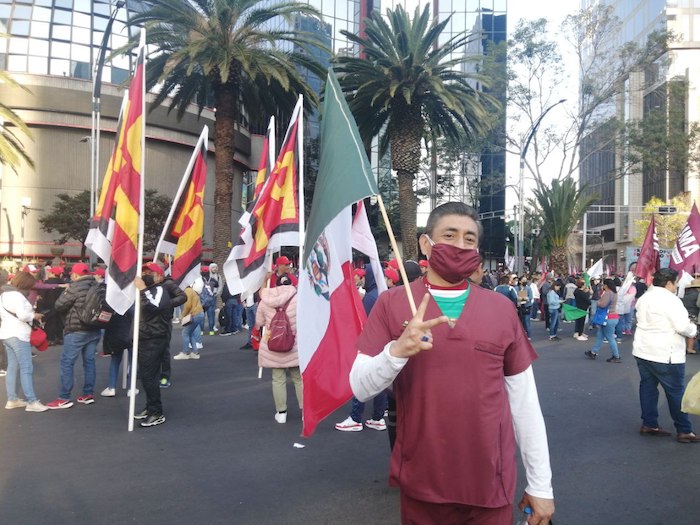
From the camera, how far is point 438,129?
22297mm

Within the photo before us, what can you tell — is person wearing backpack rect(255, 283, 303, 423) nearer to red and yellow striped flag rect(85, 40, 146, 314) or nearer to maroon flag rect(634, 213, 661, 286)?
red and yellow striped flag rect(85, 40, 146, 314)

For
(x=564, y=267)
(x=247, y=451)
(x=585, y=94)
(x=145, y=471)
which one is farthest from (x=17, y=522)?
(x=585, y=94)

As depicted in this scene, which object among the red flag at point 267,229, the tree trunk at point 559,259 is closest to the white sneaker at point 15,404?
the red flag at point 267,229

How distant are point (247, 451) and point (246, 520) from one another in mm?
1654

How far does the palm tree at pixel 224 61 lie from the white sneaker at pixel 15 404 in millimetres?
11349

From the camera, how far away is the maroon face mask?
2.32 m

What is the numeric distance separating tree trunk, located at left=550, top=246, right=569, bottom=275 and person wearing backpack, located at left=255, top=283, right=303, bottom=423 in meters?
23.5

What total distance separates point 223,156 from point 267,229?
11388 millimetres

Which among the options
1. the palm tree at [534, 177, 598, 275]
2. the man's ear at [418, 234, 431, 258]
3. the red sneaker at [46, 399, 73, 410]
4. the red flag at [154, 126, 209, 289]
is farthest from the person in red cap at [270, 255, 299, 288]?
the palm tree at [534, 177, 598, 275]

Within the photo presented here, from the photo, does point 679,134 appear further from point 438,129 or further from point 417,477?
point 417,477

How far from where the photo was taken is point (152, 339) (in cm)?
716

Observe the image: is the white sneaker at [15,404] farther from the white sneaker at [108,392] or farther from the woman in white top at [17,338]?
the white sneaker at [108,392]

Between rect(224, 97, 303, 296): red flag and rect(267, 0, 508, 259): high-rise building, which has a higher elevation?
rect(267, 0, 508, 259): high-rise building

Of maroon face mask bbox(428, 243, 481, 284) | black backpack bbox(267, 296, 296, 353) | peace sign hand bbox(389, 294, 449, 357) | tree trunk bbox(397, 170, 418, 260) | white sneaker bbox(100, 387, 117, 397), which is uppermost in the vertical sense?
tree trunk bbox(397, 170, 418, 260)
